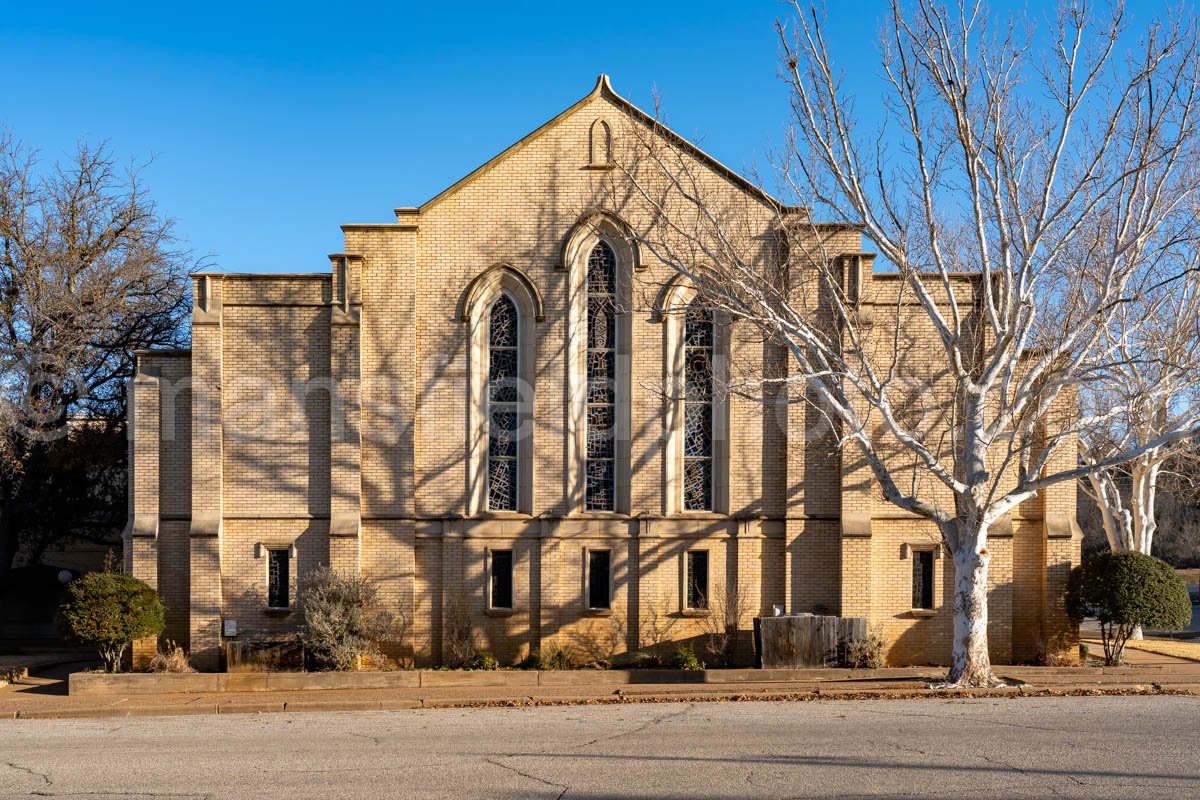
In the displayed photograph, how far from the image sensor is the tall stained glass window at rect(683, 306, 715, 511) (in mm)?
19641

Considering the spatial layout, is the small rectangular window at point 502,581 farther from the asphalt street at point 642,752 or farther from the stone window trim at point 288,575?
the asphalt street at point 642,752

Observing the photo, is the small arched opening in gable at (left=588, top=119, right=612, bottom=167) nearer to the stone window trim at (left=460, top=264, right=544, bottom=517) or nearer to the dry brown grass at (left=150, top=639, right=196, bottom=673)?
the stone window trim at (left=460, top=264, right=544, bottom=517)

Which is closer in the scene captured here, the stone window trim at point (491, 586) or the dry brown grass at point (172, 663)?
the dry brown grass at point (172, 663)

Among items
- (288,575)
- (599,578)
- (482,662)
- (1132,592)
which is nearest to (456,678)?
(482,662)

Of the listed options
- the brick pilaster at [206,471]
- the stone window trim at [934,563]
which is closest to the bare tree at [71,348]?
the brick pilaster at [206,471]

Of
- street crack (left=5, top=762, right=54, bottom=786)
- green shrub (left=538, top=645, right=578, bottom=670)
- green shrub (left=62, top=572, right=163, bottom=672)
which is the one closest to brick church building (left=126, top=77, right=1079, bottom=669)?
green shrub (left=538, top=645, right=578, bottom=670)

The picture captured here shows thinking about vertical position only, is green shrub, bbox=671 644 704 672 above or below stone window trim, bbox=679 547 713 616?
below

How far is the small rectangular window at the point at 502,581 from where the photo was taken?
63.9 ft

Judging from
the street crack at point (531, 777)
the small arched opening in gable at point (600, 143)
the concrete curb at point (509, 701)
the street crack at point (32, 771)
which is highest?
the small arched opening in gable at point (600, 143)

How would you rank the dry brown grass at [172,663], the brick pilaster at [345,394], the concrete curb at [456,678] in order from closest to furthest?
the concrete curb at [456,678]
the dry brown grass at [172,663]
the brick pilaster at [345,394]

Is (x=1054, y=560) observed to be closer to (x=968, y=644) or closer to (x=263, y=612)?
(x=968, y=644)

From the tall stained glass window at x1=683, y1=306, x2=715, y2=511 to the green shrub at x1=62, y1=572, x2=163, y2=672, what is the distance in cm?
957

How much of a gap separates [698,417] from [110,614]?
1063 cm

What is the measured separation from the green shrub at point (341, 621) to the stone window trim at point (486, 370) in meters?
2.41
